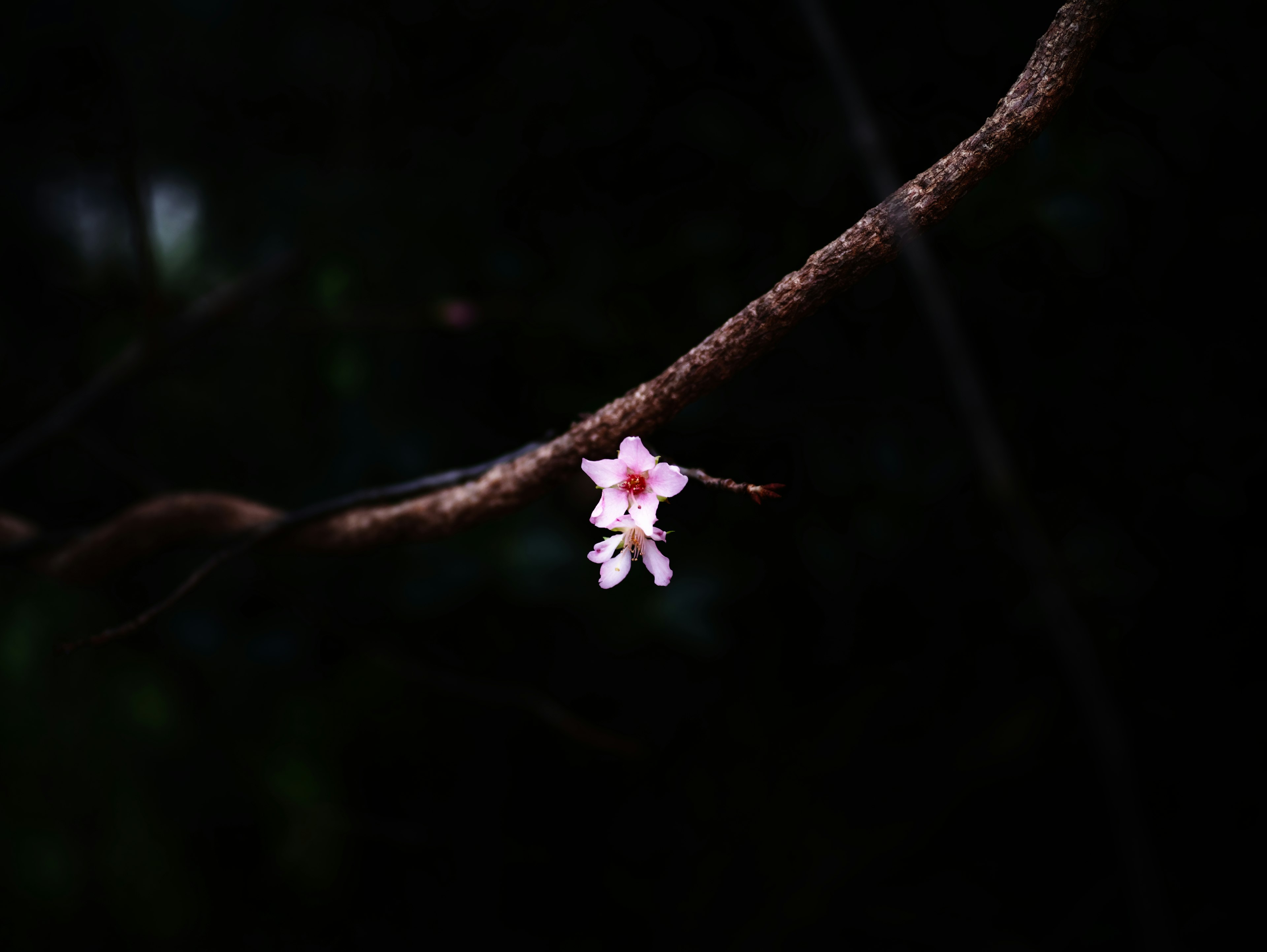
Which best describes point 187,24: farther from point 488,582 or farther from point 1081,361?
point 1081,361

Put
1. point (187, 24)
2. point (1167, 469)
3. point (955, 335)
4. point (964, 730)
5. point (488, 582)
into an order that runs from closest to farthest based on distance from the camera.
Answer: point (955, 335) < point (1167, 469) < point (964, 730) < point (488, 582) < point (187, 24)

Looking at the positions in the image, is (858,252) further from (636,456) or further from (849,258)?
(636,456)

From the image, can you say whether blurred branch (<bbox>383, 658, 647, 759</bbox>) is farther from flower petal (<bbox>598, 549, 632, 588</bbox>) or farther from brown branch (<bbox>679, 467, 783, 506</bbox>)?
brown branch (<bbox>679, 467, 783, 506</bbox>)

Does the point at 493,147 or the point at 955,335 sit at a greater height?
the point at 493,147

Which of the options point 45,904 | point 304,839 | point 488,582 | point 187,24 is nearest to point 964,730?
point 488,582

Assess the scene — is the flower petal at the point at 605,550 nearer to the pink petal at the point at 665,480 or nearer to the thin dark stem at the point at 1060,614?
the pink petal at the point at 665,480

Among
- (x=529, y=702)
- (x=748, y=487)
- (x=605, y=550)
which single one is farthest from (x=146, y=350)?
(x=748, y=487)
